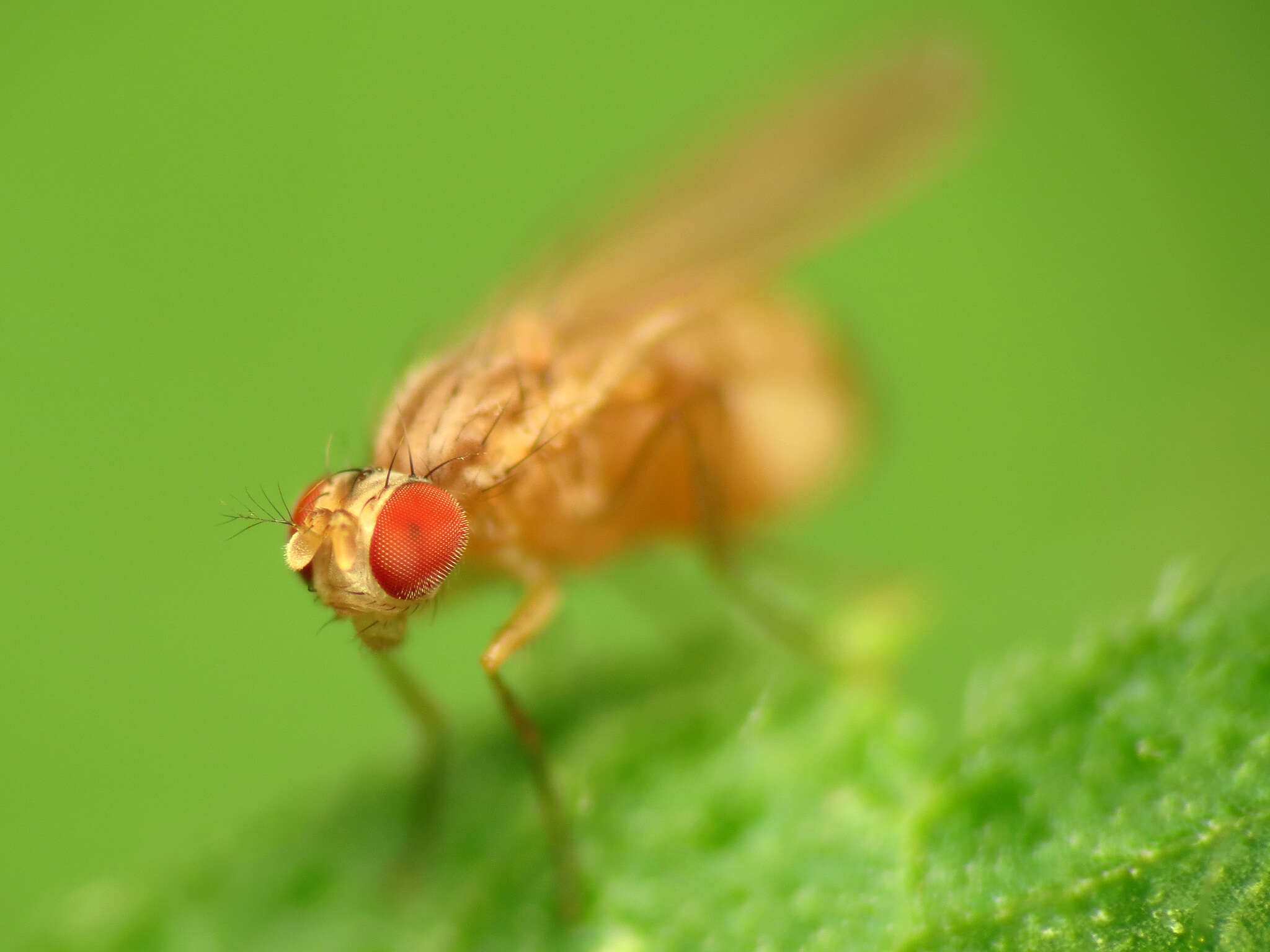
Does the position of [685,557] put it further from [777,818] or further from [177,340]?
[177,340]

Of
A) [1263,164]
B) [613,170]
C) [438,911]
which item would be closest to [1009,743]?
[438,911]

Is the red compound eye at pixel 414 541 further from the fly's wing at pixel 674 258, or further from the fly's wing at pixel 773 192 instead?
the fly's wing at pixel 773 192

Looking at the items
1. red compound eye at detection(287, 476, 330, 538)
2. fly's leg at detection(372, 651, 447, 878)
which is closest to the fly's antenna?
red compound eye at detection(287, 476, 330, 538)

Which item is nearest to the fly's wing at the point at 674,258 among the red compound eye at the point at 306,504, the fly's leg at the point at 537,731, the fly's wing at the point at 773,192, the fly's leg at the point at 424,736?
the fly's wing at the point at 773,192

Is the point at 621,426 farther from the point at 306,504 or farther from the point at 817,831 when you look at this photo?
the point at 817,831

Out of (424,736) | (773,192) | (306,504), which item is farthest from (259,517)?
(773,192)

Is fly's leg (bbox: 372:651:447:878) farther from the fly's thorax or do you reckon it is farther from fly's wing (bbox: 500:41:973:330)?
fly's wing (bbox: 500:41:973:330)
